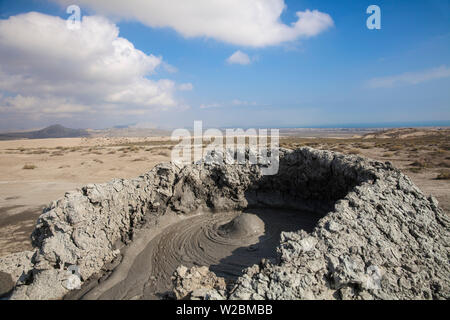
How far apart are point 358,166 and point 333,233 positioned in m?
2.37

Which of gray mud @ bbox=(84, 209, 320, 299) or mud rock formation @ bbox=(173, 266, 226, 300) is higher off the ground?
mud rock formation @ bbox=(173, 266, 226, 300)

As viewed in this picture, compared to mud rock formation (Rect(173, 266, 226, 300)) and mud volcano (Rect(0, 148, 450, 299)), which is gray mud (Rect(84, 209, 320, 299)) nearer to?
mud volcano (Rect(0, 148, 450, 299))

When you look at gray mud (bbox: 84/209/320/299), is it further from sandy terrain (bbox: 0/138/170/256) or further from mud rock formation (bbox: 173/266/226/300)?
sandy terrain (bbox: 0/138/170/256)

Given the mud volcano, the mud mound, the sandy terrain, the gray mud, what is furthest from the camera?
the sandy terrain

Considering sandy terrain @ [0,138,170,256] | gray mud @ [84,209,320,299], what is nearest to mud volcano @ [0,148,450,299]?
gray mud @ [84,209,320,299]

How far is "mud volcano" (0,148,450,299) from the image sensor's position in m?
3.17

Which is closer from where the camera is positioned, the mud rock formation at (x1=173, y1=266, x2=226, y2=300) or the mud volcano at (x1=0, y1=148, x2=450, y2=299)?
the mud volcano at (x1=0, y1=148, x2=450, y2=299)

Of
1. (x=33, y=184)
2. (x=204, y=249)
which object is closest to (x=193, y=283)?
(x=204, y=249)

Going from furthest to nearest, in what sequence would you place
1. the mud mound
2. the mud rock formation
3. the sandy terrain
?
the sandy terrain → the mud mound → the mud rock formation

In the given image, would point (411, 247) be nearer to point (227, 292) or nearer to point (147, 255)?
point (227, 292)

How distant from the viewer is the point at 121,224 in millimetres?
5574

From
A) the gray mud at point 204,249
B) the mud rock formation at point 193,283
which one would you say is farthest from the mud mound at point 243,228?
the mud rock formation at point 193,283

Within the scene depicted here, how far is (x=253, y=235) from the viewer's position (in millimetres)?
5719

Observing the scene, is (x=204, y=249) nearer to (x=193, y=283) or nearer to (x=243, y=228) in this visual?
(x=243, y=228)
